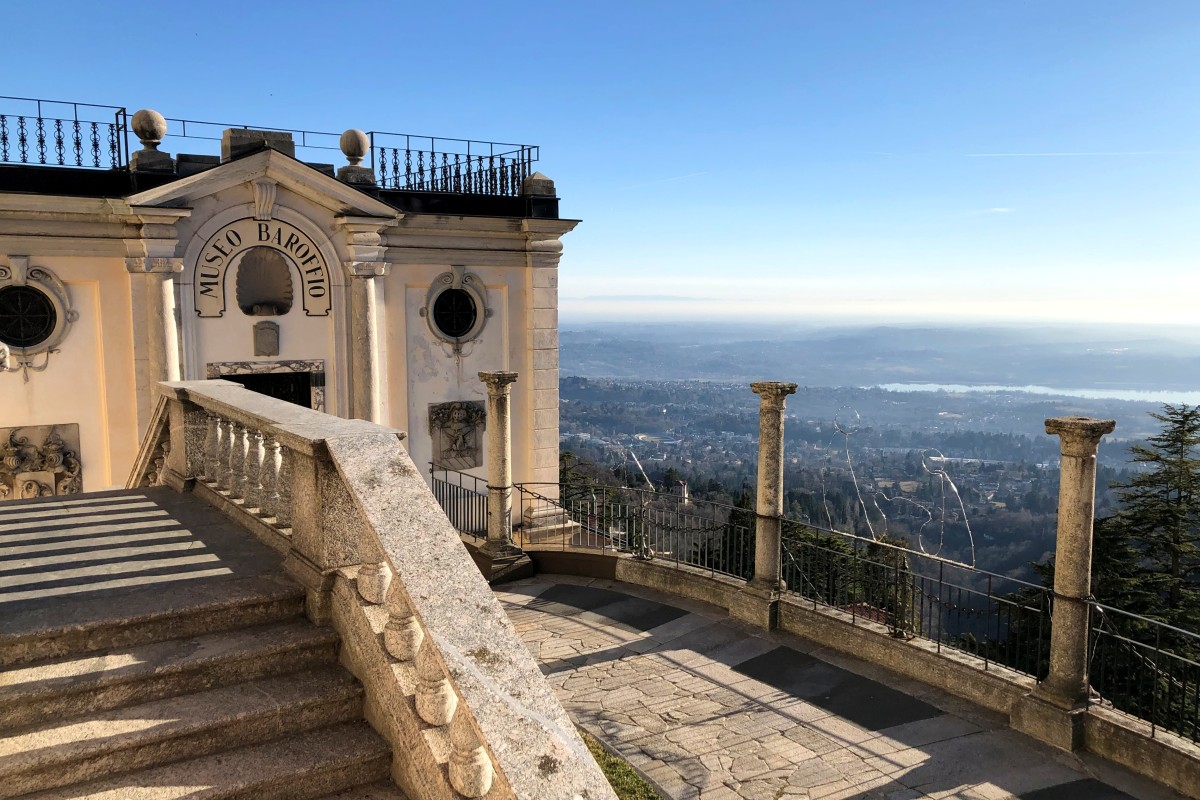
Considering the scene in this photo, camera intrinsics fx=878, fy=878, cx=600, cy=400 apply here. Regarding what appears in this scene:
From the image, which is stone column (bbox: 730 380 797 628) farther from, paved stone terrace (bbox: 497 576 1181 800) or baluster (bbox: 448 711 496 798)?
baluster (bbox: 448 711 496 798)

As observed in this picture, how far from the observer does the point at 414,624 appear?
3814mm

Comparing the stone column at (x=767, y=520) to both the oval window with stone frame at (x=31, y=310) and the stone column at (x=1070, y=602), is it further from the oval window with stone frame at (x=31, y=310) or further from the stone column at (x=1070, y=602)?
the oval window with stone frame at (x=31, y=310)

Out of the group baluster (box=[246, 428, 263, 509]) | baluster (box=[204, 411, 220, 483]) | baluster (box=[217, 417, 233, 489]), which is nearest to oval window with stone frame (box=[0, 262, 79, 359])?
baluster (box=[204, 411, 220, 483])

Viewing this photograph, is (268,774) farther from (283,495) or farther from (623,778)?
(623,778)

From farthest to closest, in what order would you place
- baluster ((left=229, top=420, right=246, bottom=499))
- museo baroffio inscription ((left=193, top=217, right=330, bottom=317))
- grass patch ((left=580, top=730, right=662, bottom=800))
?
museo baroffio inscription ((left=193, top=217, right=330, bottom=317))
grass patch ((left=580, top=730, right=662, bottom=800))
baluster ((left=229, top=420, right=246, bottom=499))

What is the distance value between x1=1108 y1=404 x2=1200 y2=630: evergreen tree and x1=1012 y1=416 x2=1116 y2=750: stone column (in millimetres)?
20639

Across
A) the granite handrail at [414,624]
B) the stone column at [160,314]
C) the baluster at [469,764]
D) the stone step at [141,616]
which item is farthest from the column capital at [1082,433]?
the stone column at [160,314]

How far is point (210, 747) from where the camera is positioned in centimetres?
371

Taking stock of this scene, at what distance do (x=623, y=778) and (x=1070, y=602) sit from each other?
4.02 metres

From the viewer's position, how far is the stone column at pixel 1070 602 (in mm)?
7133

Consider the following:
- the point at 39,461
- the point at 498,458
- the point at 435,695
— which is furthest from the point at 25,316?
the point at 435,695

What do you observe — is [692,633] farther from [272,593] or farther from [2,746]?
[2,746]

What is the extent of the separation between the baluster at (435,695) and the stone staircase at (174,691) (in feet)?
1.36

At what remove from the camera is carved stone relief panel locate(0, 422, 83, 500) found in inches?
564
